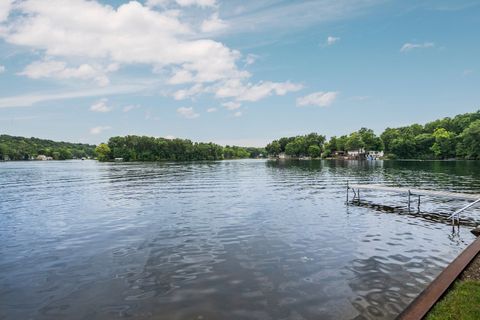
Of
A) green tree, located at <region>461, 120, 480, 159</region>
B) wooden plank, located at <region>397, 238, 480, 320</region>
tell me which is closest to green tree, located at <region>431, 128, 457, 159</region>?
green tree, located at <region>461, 120, 480, 159</region>

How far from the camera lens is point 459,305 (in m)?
8.52

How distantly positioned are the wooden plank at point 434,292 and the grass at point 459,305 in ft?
0.48

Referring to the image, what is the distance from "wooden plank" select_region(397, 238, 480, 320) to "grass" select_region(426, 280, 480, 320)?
15 cm

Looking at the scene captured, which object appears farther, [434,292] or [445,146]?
[445,146]

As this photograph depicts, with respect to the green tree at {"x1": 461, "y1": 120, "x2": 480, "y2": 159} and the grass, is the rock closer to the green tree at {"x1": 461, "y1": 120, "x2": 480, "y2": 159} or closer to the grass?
the grass

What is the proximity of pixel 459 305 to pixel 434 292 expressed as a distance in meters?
1.00

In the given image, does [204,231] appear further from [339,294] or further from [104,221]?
[339,294]

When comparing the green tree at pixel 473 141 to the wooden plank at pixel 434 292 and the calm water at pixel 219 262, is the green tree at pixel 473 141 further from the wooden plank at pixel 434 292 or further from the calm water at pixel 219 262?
the wooden plank at pixel 434 292

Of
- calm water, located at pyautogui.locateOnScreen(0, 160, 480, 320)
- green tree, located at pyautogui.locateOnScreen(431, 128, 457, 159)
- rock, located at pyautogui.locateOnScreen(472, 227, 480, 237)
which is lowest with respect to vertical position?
calm water, located at pyautogui.locateOnScreen(0, 160, 480, 320)

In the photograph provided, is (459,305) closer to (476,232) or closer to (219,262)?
(219,262)

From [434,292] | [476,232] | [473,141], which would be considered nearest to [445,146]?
[473,141]

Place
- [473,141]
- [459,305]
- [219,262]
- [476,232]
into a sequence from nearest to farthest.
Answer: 1. [459,305]
2. [219,262]
3. [476,232]
4. [473,141]

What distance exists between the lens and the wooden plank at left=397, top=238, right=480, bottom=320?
8417 mm

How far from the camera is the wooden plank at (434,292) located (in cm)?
842
